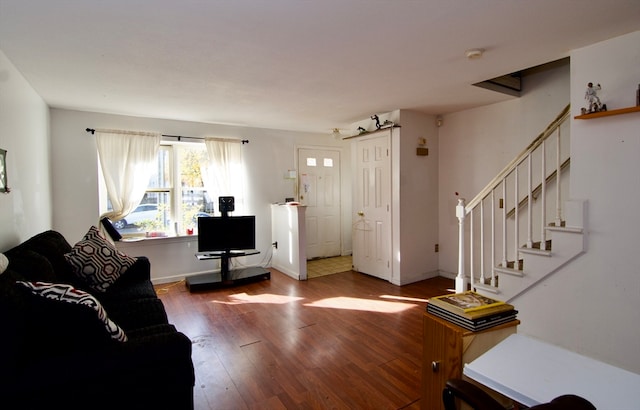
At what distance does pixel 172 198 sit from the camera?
485 centimetres

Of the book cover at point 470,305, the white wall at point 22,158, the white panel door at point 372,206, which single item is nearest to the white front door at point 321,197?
the white panel door at point 372,206

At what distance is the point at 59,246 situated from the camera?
107 inches

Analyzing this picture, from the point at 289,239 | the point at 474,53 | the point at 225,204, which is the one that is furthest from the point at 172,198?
the point at 474,53

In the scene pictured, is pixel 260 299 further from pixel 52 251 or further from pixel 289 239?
pixel 52 251

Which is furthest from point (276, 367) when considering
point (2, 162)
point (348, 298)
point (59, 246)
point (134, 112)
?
point (134, 112)

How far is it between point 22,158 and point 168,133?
2041 millimetres

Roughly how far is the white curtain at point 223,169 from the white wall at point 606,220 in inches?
165

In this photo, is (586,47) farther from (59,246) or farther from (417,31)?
(59,246)

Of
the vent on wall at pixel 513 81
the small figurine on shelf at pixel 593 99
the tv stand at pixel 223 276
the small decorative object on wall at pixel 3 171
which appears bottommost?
the tv stand at pixel 223 276

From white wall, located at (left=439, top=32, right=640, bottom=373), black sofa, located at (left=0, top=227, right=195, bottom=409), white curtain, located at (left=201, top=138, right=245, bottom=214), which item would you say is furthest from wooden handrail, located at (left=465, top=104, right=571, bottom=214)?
white curtain, located at (left=201, top=138, right=245, bottom=214)

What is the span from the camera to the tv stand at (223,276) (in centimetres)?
441

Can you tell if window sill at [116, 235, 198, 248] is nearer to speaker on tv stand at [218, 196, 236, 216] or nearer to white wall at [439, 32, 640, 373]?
speaker on tv stand at [218, 196, 236, 216]

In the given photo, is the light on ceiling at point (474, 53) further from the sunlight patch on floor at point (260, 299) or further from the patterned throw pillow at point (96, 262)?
the patterned throw pillow at point (96, 262)

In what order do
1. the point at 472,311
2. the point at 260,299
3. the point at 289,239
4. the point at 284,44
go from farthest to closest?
the point at 289,239 → the point at 260,299 → the point at 284,44 → the point at 472,311
